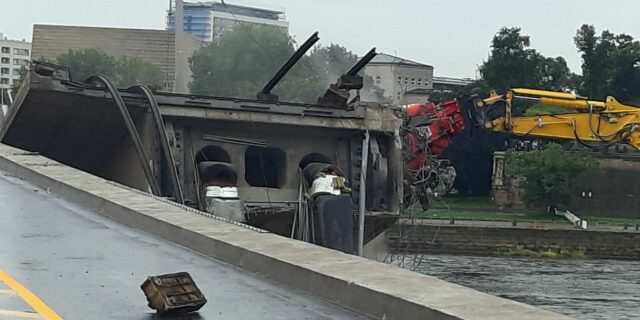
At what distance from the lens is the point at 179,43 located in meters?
78.4

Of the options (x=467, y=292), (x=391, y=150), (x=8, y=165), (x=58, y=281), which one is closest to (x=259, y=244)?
(x=58, y=281)

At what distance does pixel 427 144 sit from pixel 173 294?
19987mm

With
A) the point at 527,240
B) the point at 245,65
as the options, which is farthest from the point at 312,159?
the point at 527,240

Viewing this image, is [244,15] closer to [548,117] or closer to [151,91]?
[548,117]

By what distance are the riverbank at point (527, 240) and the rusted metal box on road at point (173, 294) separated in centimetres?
5823

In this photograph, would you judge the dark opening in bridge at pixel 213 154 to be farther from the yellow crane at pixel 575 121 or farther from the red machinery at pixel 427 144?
the yellow crane at pixel 575 121

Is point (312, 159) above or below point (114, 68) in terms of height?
below

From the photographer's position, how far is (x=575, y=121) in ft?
107

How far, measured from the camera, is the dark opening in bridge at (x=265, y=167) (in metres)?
26.9

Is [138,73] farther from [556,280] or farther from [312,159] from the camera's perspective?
[312,159]

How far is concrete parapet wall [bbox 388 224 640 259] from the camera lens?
71125 millimetres

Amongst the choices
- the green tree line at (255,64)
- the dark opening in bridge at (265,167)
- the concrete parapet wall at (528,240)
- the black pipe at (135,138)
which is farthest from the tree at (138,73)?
the black pipe at (135,138)

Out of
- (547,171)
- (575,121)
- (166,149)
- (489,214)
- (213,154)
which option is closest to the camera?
(166,149)

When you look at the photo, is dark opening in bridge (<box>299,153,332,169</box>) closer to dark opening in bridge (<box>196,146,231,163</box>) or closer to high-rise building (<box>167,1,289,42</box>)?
dark opening in bridge (<box>196,146,231,163</box>)
